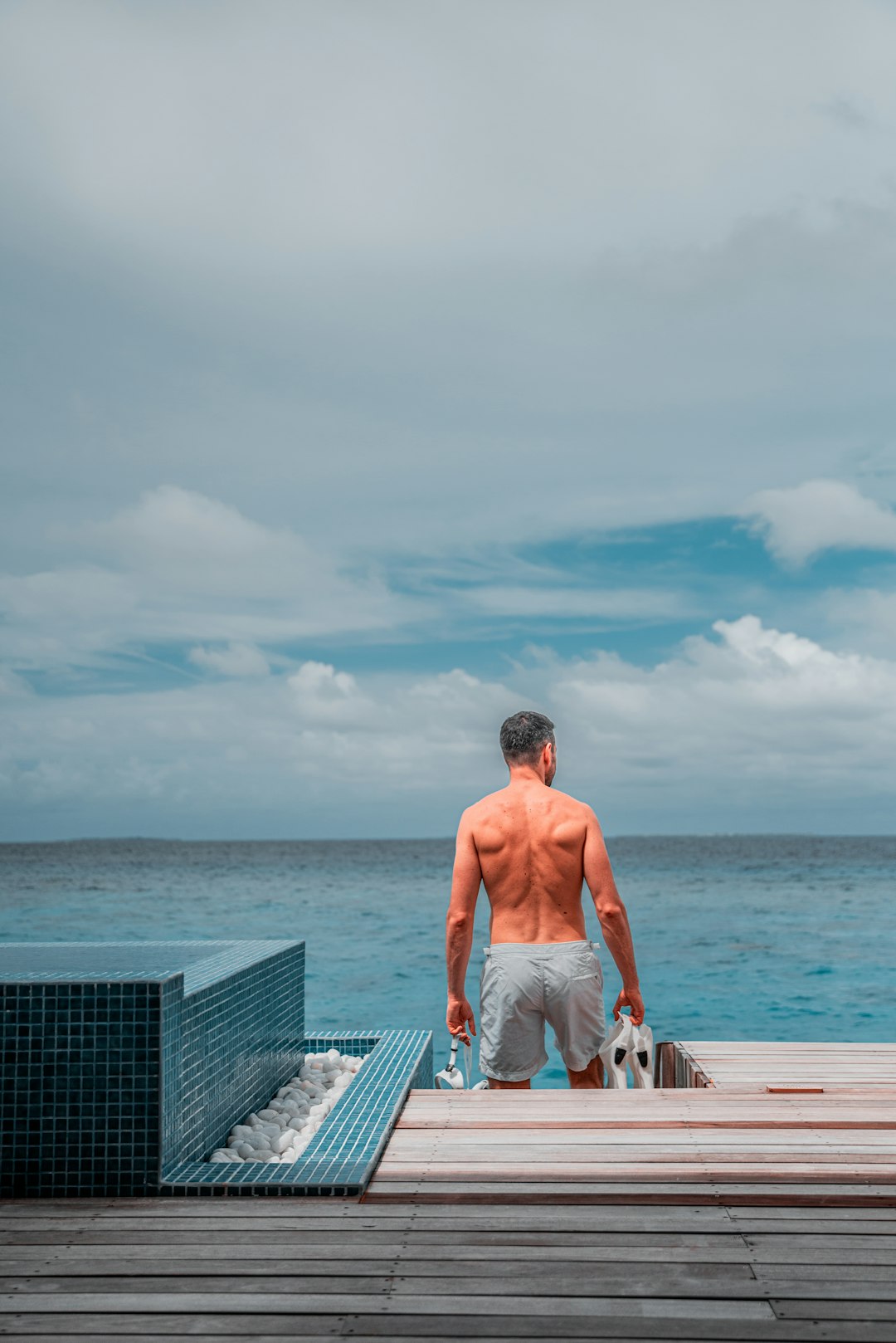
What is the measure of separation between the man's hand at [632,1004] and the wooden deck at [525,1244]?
571 millimetres

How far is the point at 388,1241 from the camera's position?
2289mm

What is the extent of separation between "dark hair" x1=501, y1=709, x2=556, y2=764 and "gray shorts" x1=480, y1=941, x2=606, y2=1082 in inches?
26.0

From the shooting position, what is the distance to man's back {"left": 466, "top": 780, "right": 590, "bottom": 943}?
11.9 ft

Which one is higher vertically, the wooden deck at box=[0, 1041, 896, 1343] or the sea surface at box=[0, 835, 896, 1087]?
the wooden deck at box=[0, 1041, 896, 1343]

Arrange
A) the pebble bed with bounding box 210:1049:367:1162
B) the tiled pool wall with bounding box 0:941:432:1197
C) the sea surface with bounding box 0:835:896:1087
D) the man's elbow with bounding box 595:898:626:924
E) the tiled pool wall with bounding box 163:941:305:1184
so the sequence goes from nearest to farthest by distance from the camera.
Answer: the tiled pool wall with bounding box 0:941:432:1197 → the tiled pool wall with bounding box 163:941:305:1184 → the pebble bed with bounding box 210:1049:367:1162 → the man's elbow with bounding box 595:898:626:924 → the sea surface with bounding box 0:835:896:1087

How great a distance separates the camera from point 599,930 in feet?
110

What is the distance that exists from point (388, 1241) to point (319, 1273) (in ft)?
0.67

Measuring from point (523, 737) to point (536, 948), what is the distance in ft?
2.47

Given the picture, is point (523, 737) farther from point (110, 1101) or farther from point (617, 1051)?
point (110, 1101)

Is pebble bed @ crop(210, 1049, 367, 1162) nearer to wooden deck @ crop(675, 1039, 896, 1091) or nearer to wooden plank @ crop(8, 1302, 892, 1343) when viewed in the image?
wooden plank @ crop(8, 1302, 892, 1343)

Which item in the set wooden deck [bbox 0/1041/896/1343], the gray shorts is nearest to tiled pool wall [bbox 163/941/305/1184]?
wooden deck [bbox 0/1041/896/1343]

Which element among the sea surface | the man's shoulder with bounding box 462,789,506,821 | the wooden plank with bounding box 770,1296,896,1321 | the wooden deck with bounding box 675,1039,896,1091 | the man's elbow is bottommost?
the sea surface

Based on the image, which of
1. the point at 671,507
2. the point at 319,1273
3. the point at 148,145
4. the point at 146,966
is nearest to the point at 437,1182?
the point at 319,1273

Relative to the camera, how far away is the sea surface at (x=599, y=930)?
52.0 feet
